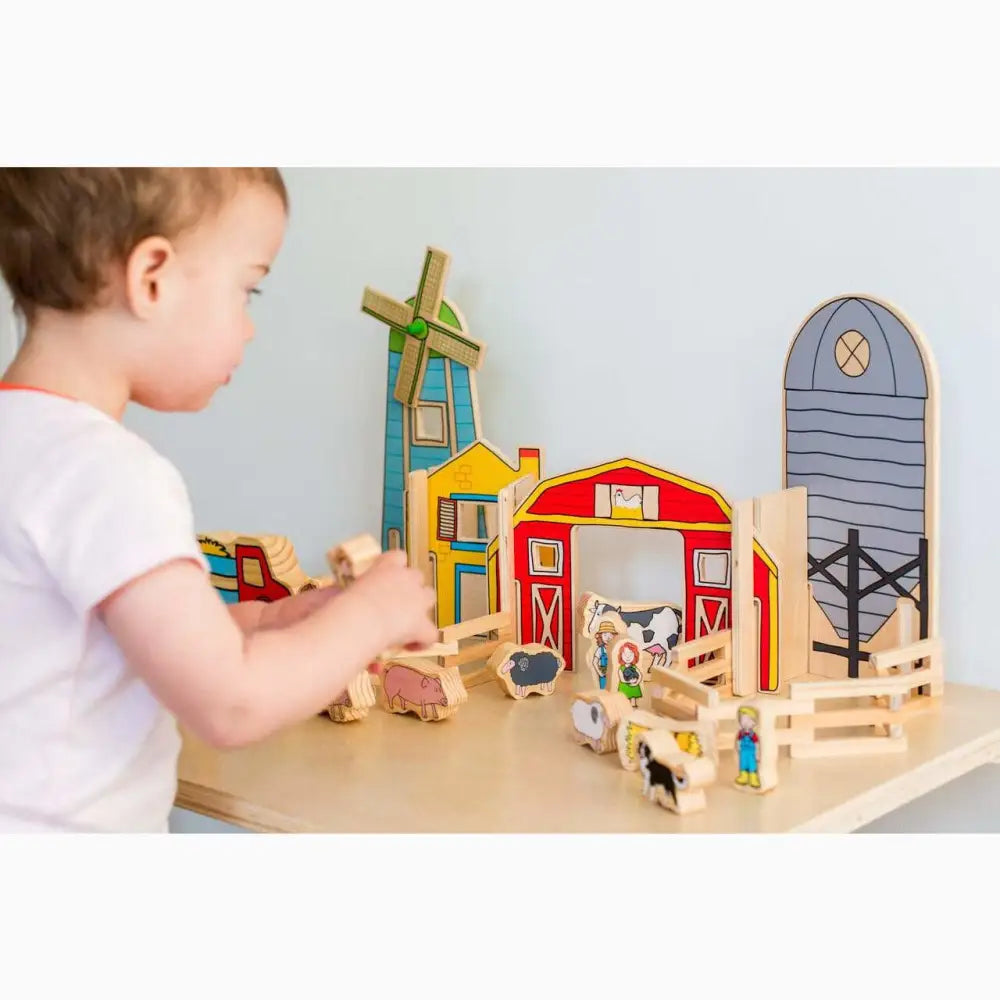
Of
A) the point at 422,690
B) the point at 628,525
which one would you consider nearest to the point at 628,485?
the point at 628,525

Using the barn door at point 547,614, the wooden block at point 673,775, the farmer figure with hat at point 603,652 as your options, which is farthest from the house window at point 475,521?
the wooden block at point 673,775

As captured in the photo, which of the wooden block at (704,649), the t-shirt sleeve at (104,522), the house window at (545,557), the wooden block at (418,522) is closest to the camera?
the t-shirt sleeve at (104,522)

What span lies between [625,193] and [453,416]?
0.28 m

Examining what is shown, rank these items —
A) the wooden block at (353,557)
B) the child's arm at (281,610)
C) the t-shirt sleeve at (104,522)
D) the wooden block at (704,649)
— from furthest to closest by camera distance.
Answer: the wooden block at (704,649), the child's arm at (281,610), the wooden block at (353,557), the t-shirt sleeve at (104,522)

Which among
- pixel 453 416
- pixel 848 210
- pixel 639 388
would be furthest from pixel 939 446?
pixel 453 416

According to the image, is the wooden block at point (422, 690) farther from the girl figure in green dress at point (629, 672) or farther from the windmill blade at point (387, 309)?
the windmill blade at point (387, 309)

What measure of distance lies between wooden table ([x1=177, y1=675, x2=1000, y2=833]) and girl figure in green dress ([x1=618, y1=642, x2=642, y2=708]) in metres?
0.06

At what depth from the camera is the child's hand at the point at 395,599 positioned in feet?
2.68

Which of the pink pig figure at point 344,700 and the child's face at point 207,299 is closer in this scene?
the child's face at point 207,299

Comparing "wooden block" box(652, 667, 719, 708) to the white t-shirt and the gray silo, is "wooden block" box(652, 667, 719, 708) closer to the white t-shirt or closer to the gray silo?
the gray silo

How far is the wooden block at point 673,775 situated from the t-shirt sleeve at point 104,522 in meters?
0.34

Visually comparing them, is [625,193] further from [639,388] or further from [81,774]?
[81,774]

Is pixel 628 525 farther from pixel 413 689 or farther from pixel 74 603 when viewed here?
pixel 74 603

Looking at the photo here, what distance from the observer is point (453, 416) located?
54.2 inches
